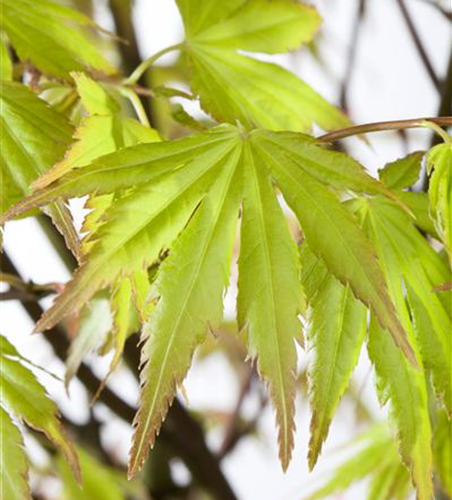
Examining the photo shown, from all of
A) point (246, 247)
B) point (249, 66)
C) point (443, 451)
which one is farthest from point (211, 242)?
point (443, 451)

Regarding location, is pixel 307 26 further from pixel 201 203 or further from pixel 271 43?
pixel 201 203

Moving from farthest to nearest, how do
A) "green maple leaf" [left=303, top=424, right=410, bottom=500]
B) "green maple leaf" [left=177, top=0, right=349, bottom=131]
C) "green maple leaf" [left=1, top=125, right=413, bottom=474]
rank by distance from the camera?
"green maple leaf" [left=303, top=424, right=410, bottom=500], "green maple leaf" [left=177, top=0, right=349, bottom=131], "green maple leaf" [left=1, top=125, right=413, bottom=474]

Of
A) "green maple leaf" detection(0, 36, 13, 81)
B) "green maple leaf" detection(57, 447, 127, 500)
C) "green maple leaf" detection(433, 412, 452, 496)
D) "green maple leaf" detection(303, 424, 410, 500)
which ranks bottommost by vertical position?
→ "green maple leaf" detection(303, 424, 410, 500)

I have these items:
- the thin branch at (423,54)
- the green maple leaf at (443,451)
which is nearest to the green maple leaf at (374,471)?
the green maple leaf at (443,451)

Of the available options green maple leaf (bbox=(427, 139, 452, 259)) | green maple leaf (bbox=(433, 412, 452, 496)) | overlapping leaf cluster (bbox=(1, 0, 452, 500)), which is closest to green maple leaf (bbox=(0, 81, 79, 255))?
overlapping leaf cluster (bbox=(1, 0, 452, 500))

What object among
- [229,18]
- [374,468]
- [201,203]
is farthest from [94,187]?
[374,468]

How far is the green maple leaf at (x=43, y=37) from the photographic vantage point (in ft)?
1.05

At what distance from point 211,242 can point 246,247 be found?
1cm

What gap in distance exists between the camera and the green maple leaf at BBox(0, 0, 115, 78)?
321 mm

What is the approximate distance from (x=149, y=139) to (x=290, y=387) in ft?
0.32

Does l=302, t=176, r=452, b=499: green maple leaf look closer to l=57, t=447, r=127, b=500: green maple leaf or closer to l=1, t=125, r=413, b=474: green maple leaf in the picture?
l=1, t=125, r=413, b=474: green maple leaf

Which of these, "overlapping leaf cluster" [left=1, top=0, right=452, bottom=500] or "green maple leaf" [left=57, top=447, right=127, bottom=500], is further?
"green maple leaf" [left=57, top=447, right=127, bottom=500]

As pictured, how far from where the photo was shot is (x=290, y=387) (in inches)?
10.3

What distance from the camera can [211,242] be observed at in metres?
0.27
